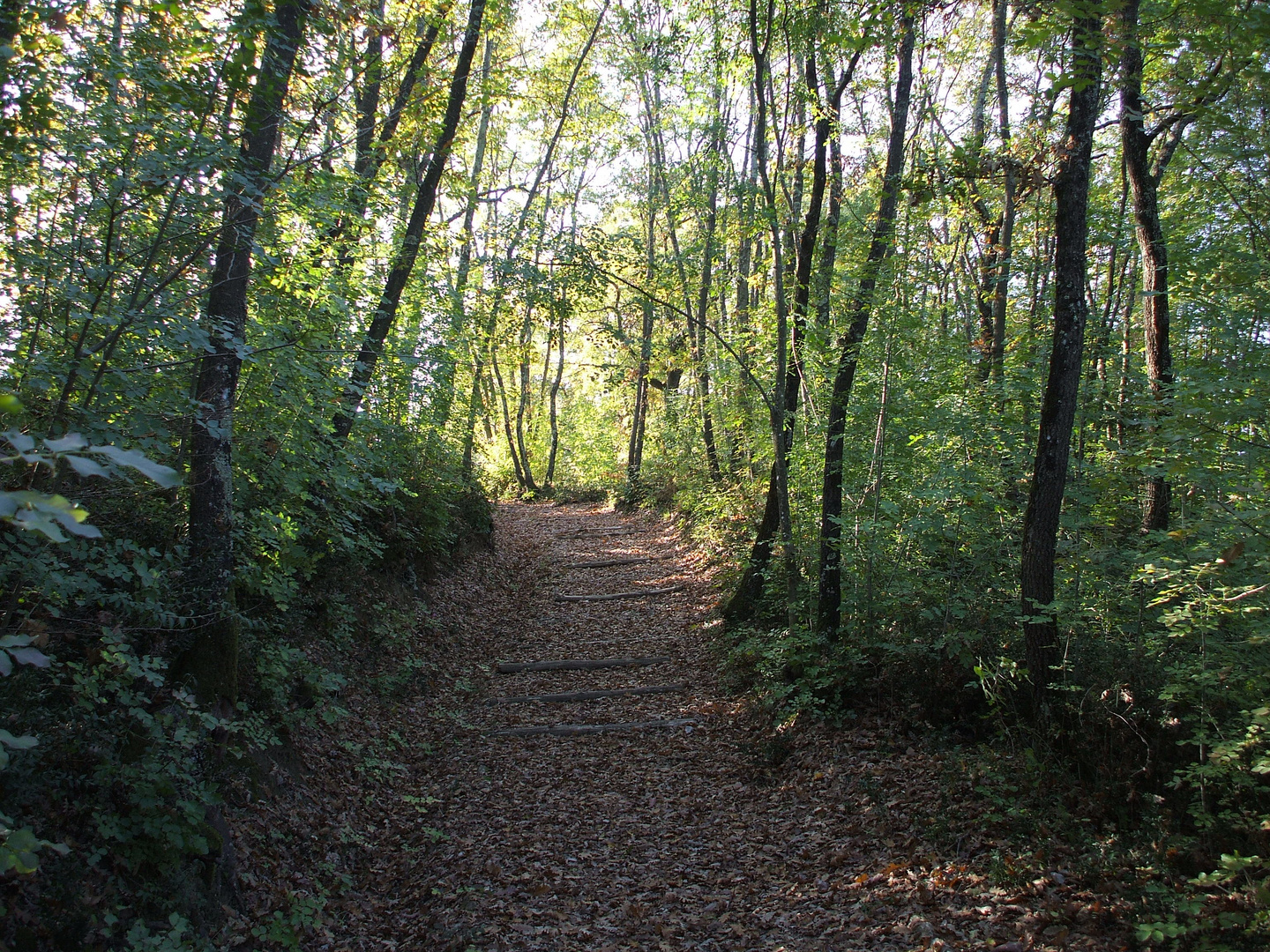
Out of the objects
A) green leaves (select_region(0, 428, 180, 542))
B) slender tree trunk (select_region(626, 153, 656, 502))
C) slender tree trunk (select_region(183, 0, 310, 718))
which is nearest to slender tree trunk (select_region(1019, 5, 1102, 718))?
green leaves (select_region(0, 428, 180, 542))

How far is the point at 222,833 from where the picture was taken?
442cm

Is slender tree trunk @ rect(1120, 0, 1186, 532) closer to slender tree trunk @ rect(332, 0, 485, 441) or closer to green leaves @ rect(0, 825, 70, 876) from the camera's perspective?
slender tree trunk @ rect(332, 0, 485, 441)

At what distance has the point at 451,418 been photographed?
38.3 ft

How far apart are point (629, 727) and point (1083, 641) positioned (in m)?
4.49

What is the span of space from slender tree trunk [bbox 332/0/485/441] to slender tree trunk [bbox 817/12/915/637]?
16.3ft

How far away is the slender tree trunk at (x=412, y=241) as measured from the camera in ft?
23.8

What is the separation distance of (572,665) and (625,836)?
3.79 meters

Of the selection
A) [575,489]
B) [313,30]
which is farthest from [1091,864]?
[575,489]

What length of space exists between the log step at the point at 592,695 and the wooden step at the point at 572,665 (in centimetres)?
77

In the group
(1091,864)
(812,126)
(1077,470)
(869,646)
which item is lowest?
(1091,864)

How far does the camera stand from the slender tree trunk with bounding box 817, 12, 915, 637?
7406 millimetres

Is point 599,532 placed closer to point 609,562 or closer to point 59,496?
point 609,562

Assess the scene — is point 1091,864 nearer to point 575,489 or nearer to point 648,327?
point 648,327

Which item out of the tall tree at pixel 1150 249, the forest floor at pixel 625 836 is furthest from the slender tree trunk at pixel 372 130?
the tall tree at pixel 1150 249
